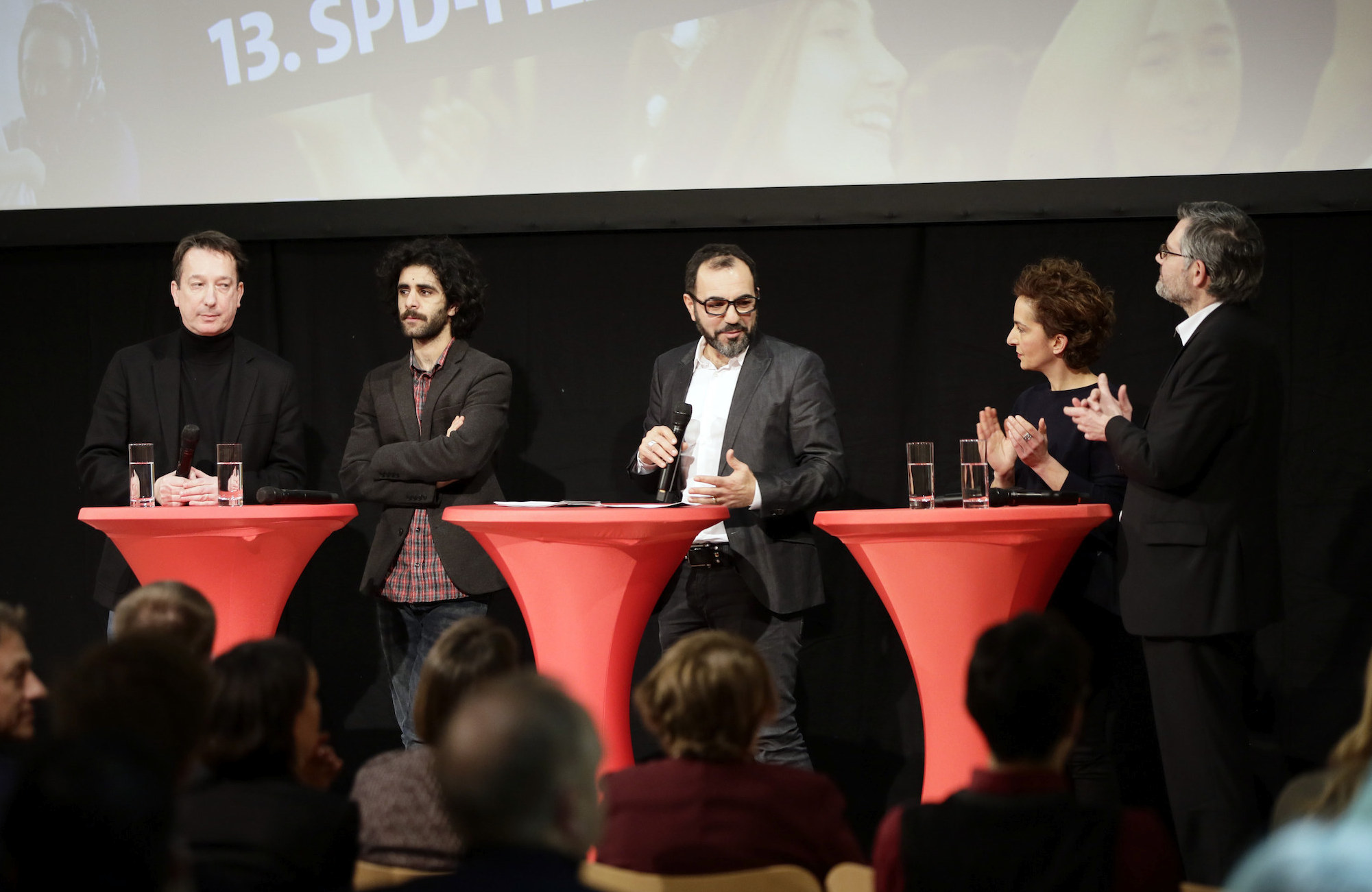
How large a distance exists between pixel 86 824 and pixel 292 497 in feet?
7.32

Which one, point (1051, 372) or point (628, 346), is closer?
point (1051, 372)

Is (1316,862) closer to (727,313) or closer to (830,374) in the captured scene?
(727,313)

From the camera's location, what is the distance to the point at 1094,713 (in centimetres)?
334

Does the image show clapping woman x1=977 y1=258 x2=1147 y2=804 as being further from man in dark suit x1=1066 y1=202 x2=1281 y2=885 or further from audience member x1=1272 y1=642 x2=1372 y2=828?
audience member x1=1272 y1=642 x2=1372 y2=828

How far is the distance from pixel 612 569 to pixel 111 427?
178 cm

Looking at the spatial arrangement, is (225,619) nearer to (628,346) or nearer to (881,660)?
(628,346)

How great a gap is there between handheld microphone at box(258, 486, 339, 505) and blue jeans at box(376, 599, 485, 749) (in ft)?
1.48

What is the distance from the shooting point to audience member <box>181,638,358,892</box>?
165cm

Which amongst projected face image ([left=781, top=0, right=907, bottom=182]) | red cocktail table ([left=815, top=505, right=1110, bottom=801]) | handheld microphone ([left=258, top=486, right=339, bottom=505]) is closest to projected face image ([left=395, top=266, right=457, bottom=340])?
handheld microphone ([left=258, top=486, right=339, bottom=505])

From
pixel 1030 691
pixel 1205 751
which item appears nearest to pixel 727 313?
pixel 1205 751

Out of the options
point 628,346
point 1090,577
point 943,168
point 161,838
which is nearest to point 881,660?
point 1090,577

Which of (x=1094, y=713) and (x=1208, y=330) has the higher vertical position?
(x=1208, y=330)

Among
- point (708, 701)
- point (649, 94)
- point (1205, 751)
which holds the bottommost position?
point (1205, 751)

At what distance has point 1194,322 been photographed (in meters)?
3.22
